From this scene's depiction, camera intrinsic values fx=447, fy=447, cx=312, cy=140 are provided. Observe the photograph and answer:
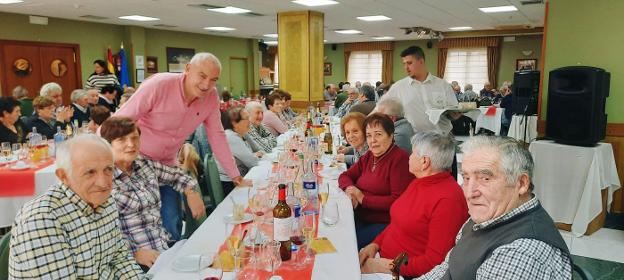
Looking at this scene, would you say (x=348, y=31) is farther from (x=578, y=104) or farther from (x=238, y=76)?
(x=578, y=104)

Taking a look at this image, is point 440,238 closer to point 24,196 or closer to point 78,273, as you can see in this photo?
point 78,273

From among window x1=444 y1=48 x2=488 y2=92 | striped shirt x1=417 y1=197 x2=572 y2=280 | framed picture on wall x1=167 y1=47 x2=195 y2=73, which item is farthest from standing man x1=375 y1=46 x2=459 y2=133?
window x1=444 y1=48 x2=488 y2=92

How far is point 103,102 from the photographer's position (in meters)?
8.01

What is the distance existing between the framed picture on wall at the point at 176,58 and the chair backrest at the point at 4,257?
44.0ft

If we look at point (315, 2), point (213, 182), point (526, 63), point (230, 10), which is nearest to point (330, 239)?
point (213, 182)

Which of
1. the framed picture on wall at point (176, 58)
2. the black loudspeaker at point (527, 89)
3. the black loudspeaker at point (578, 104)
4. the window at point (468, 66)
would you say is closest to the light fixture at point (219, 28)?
the framed picture on wall at point (176, 58)

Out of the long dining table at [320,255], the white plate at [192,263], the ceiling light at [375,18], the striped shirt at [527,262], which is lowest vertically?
the long dining table at [320,255]

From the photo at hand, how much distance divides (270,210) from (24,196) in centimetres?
268

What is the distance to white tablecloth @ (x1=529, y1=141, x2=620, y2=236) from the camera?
4.31 metres

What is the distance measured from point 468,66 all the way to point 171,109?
15.4 meters

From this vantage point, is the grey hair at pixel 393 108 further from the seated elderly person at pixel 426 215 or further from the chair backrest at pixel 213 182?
the chair backrest at pixel 213 182

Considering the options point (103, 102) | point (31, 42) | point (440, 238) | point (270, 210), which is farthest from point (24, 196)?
point (31, 42)

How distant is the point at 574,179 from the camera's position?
4418 millimetres

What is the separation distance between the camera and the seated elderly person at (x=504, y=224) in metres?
1.28
